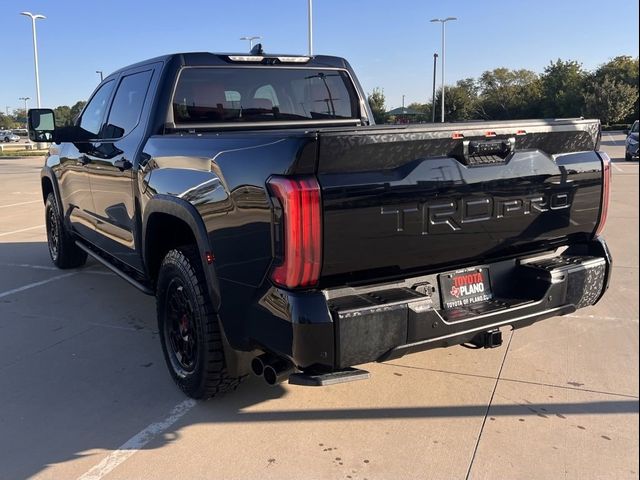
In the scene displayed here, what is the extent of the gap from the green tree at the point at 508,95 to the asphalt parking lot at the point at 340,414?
97.4 ft

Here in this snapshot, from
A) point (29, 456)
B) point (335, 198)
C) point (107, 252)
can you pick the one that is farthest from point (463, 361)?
point (107, 252)

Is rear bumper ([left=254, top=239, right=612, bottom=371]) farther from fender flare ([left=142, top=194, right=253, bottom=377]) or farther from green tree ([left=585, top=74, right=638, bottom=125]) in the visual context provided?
green tree ([left=585, top=74, right=638, bottom=125])

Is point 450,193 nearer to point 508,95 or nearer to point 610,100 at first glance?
point 610,100

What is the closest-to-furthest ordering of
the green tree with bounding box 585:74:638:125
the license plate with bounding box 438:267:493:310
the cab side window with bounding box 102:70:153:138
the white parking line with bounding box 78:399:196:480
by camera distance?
the white parking line with bounding box 78:399:196:480 < the license plate with bounding box 438:267:493:310 < the cab side window with bounding box 102:70:153:138 < the green tree with bounding box 585:74:638:125

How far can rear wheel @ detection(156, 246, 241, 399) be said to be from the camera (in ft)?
10.7

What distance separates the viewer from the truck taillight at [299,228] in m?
2.47

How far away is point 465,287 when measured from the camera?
3.10 metres

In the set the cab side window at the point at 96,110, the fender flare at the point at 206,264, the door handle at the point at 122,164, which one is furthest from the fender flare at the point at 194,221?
the cab side window at the point at 96,110

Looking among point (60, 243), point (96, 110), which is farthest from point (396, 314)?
point (60, 243)

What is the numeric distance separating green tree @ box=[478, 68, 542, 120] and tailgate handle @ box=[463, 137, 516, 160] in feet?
99.8

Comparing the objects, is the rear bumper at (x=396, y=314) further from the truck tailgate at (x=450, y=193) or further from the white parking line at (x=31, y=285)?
the white parking line at (x=31, y=285)

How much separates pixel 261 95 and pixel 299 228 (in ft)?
8.08

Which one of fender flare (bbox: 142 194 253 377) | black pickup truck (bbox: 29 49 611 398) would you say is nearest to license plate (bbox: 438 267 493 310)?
black pickup truck (bbox: 29 49 611 398)

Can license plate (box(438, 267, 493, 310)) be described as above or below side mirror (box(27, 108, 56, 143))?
below
